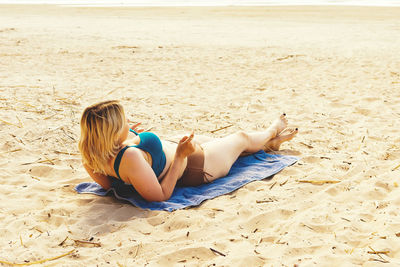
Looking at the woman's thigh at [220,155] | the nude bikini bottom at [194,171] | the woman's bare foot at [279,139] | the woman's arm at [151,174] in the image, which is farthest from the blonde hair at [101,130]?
the woman's bare foot at [279,139]

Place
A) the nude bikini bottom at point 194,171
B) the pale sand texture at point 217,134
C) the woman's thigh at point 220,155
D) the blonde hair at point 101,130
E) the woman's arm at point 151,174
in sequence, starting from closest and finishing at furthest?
1. the pale sand texture at point 217,134
2. the blonde hair at point 101,130
3. the woman's arm at point 151,174
4. the nude bikini bottom at point 194,171
5. the woman's thigh at point 220,155

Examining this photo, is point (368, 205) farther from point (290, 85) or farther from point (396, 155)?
point (290, 85)

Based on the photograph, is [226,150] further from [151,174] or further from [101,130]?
[101,130]

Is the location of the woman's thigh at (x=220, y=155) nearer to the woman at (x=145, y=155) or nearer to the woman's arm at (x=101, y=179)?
the woman at (x=145, y=155)

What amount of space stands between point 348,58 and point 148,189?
8.60 meters

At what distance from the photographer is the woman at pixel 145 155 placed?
11.2 feet

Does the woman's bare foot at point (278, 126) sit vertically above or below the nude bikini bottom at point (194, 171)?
above

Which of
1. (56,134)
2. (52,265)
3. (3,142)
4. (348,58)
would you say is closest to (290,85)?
(348,58)

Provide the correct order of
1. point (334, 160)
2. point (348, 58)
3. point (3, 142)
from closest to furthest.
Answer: point (334, 160), point (3, 142), point (348, 58)

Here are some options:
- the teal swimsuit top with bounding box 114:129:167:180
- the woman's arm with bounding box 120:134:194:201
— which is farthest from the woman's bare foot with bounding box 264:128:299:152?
the teal swimsuit top with bounding box 114:129:167:180

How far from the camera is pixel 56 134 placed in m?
5.60

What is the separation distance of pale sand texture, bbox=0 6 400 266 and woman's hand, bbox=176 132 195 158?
49cm

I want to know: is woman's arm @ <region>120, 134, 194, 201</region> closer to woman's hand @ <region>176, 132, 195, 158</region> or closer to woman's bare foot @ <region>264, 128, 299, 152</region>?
woman's hand @ <region>176, 132, 195, 158</region>

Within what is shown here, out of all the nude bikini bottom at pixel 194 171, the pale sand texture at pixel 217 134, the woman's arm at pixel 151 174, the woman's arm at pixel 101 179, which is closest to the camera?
the pale sand texture at pixel 217 134
